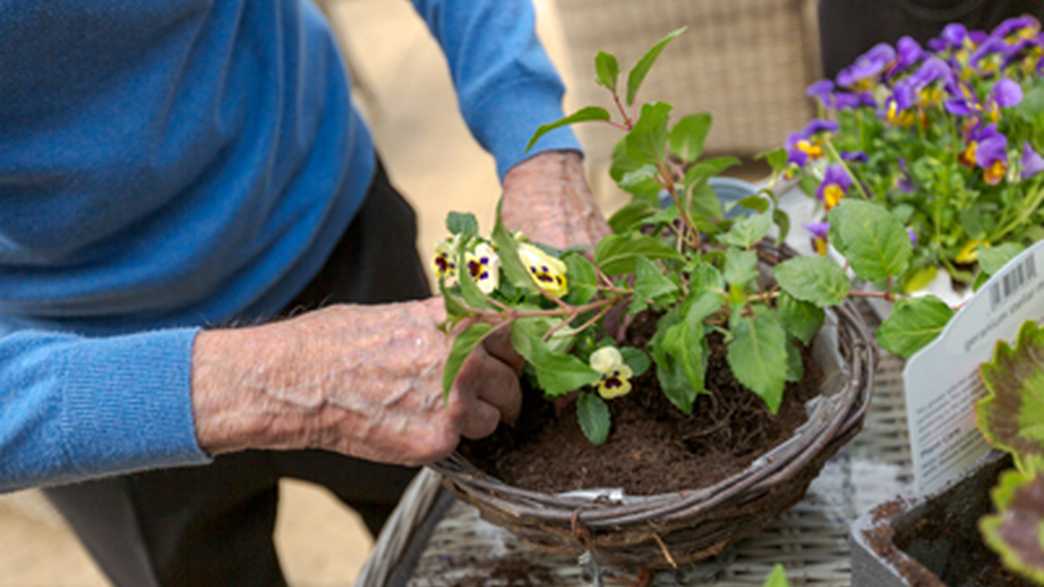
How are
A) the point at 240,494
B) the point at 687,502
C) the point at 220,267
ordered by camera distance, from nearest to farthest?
the point at 687,502 < the point at 220,267 < the point at 240,494

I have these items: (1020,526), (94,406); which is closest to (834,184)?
(1020,526)

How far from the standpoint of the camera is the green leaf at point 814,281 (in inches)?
23.3

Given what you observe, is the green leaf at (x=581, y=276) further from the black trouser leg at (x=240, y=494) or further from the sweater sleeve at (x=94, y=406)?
the black trouser leg at (x=240, y=494)

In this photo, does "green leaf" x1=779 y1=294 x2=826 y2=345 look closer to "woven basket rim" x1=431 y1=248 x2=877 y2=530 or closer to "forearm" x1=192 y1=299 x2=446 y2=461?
"woven basket rim" x1=431 y1=248 x2=877 y2=530

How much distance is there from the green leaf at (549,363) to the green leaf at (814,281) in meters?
0.14

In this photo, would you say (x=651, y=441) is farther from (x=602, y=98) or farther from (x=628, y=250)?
(x=602, y=98)

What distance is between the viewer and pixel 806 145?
0.82 meters

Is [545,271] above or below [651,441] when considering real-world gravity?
above

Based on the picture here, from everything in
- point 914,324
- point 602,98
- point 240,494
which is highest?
point 914,324

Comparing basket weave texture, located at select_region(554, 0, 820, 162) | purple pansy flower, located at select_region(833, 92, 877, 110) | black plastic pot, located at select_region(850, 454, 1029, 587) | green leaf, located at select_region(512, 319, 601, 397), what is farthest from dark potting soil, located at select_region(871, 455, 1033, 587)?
basket weave texture, located at select_region(554, 0, 820, 162)

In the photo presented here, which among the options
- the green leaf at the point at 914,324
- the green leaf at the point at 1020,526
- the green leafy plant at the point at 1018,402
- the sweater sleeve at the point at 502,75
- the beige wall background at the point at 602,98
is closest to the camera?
the green leaf at the point at 1020,526

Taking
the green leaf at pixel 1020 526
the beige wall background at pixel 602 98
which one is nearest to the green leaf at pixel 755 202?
the green leaf at pixel 1020 526

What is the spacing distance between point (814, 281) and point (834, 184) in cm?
22

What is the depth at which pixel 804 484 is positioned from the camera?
627 mm
